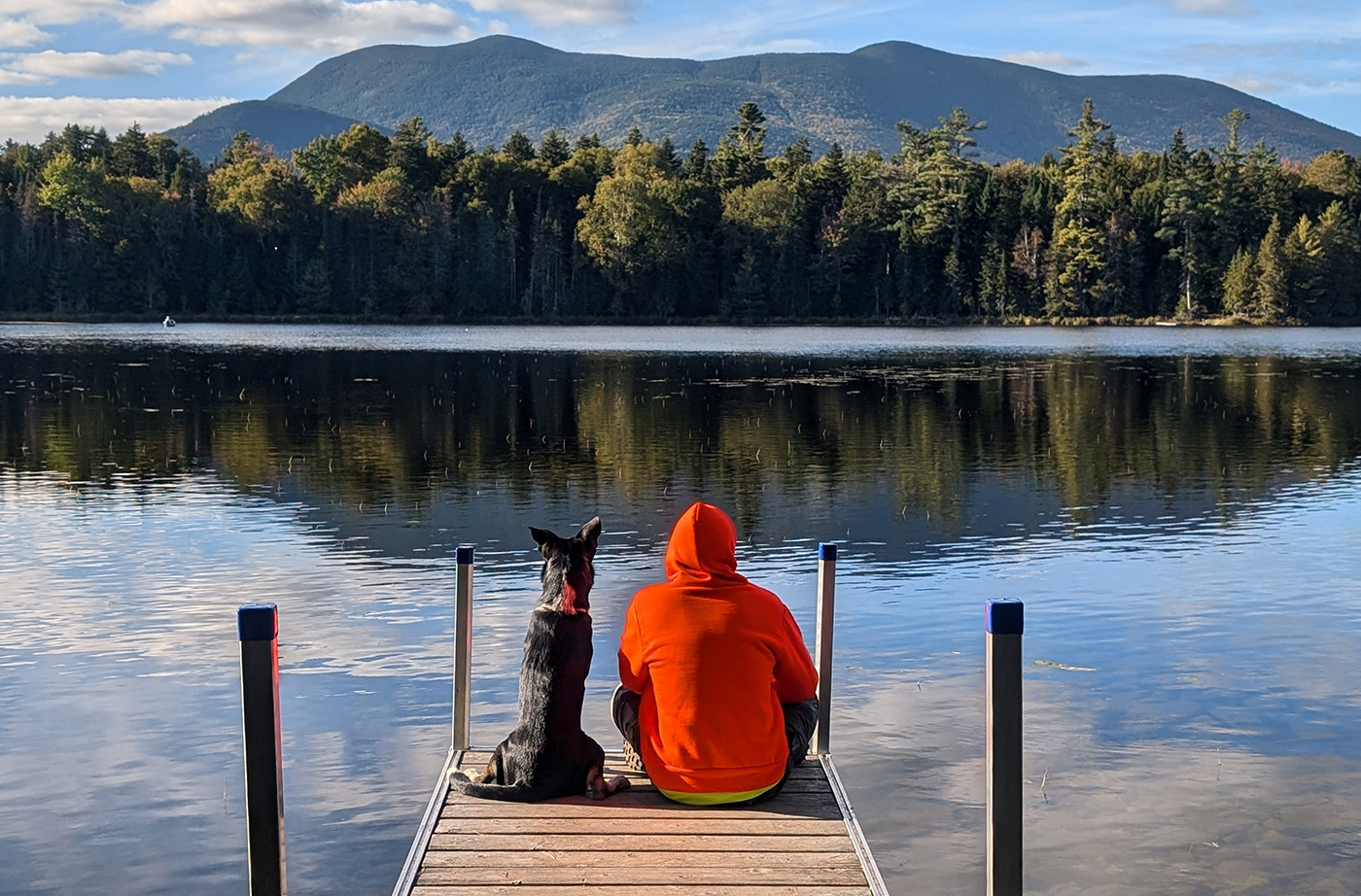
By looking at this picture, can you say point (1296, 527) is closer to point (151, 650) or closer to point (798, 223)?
point (151, 650)

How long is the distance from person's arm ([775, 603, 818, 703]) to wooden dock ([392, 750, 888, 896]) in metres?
0.46

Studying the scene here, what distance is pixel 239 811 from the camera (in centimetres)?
760

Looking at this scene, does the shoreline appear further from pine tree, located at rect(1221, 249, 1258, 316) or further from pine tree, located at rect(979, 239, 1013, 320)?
pine tree, located at rect(1221, 249, 1258, 316)

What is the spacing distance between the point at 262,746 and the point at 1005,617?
246 centimetres

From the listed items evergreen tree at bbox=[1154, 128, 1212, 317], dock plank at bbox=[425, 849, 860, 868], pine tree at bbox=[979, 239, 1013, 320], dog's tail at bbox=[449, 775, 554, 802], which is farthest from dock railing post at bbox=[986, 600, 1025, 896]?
pine tree at bbox=[979, 239, 1013, 320]

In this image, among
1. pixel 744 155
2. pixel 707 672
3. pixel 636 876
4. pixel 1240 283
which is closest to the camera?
pixel 636 876

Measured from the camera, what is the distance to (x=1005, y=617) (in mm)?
4715

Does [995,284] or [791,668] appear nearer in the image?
[791,668]

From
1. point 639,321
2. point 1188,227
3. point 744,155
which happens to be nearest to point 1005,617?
point 639,321

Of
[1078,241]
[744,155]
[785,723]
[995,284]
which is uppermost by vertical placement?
[744,155]

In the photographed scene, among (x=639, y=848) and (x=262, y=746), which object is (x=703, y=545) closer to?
(x=639, y=848)

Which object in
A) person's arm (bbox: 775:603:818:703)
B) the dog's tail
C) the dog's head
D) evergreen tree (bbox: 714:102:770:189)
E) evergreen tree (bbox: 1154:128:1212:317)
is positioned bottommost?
the dog's tail

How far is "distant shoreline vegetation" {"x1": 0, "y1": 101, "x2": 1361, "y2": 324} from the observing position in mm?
110375

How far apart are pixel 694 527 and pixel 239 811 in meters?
3.27
